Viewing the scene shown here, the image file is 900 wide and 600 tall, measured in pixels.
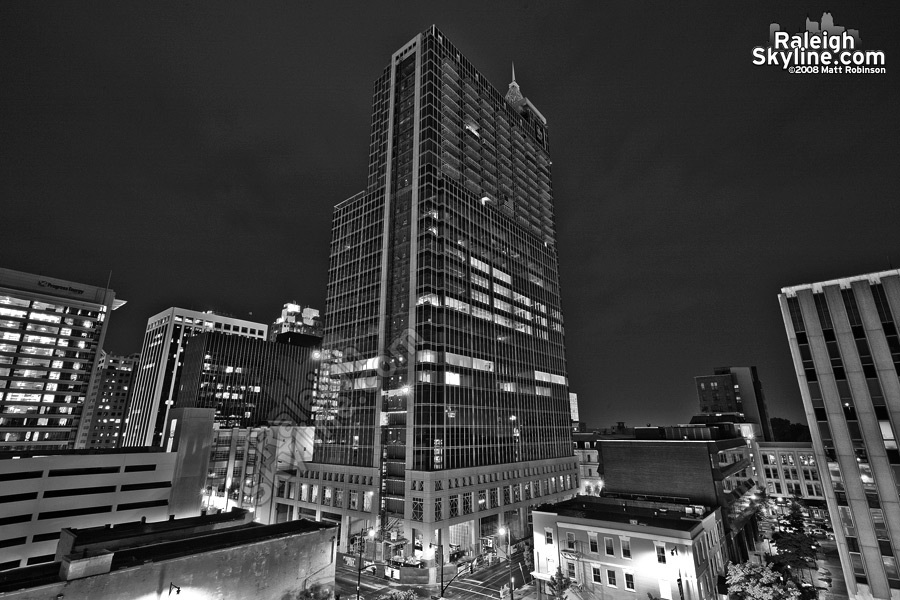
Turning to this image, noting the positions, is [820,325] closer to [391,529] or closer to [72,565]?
[391,529]

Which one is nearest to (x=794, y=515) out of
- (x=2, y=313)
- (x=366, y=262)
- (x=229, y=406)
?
(x=366, y=262)

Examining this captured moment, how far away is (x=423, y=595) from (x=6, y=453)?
72.7m

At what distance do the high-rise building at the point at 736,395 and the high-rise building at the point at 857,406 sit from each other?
133029mm

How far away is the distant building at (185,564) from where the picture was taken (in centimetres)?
2805

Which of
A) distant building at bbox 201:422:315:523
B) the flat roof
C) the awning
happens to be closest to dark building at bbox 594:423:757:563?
the flat roof

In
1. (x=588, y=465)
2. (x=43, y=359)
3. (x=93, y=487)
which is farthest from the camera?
(x=588, y=465)

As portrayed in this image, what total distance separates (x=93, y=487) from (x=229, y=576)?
51.0 m

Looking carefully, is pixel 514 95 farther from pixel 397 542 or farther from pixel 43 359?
pixel 43 359

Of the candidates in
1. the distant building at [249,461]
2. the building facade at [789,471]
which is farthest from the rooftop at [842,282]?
the distant building at [249,461]

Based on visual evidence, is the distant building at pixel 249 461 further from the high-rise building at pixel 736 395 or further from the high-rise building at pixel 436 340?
the high-rise building at pixel 736 395

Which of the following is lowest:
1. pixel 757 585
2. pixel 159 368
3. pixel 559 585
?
pixel 559 585

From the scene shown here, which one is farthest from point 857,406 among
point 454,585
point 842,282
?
point 454,585

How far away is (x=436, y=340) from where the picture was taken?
79.1 metres

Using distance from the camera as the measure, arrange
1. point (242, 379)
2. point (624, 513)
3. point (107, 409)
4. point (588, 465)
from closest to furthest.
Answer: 1. point (624, 513)
2. point (588, 465)
3. point (242, 379)
4. point (107, 409)
